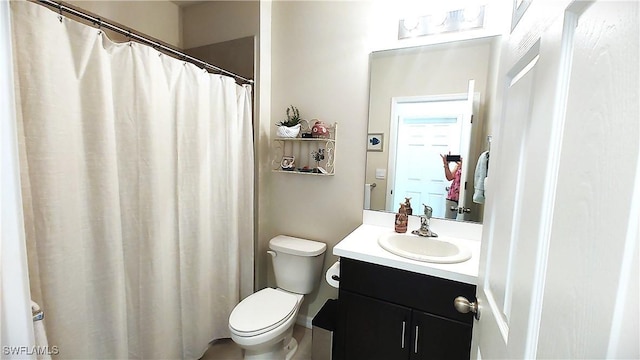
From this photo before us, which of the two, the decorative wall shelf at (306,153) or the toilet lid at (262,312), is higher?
the decorative wall shelf at (306,153)

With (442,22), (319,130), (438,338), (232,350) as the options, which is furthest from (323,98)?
(232,350)

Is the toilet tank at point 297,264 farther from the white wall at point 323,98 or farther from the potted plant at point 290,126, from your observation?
the potted plant at point 290,126

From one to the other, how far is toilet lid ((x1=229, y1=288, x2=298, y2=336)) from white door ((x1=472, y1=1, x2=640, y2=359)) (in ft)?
3.87

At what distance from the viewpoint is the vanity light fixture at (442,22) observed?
1517 mm

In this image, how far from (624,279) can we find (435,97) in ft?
5.07

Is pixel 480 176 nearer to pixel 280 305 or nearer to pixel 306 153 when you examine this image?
pixel 306 153

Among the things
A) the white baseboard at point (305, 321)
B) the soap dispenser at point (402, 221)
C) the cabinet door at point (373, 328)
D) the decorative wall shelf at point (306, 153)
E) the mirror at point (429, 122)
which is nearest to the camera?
the cabinet door at point (373, 328)

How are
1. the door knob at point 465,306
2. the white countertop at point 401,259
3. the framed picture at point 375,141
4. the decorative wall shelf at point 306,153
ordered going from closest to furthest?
the door knob at point 465,306
the white countertop at point 401,259
the framed picture at point 375,141
the decorative wall shelf at point 306,153

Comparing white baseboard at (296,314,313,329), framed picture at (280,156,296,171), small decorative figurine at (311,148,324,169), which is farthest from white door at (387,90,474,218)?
white baseboard at (296,314,313,329)

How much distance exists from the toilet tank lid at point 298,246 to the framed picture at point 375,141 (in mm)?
783

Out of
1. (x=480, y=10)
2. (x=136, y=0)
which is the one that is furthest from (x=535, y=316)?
(x=136, y=0)

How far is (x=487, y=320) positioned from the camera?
720mm

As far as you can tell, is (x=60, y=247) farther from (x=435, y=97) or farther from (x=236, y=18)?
(x=435, y=97)

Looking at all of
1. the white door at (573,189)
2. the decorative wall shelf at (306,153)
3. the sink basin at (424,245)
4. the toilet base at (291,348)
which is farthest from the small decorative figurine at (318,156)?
the white door at (573,189)
